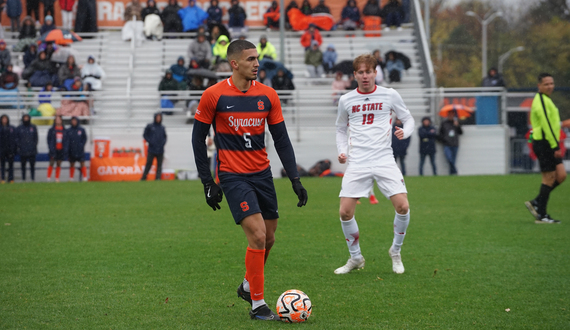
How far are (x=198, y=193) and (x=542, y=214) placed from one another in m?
8.23

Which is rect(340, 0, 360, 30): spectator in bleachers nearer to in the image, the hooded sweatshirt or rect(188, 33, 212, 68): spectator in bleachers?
rect(188, 33, 212, 68): spectator in bleachers

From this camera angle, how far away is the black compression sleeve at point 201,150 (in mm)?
5188

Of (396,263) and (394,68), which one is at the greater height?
(394,68)

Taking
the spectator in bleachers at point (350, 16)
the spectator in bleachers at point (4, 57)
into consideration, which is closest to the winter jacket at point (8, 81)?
the spectator in bleachers at point (4, 57)

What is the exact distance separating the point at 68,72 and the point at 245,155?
20359mm

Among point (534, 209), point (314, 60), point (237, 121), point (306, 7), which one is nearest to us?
point (237, 121)

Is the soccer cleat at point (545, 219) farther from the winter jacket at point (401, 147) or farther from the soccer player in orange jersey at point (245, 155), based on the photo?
the winter jacket at point (401, 147)

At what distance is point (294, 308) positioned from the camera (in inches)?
195

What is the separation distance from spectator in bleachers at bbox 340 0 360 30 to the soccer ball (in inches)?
1008

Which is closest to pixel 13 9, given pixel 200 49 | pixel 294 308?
pixel 200 49

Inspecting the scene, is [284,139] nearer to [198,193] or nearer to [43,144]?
[198,193]

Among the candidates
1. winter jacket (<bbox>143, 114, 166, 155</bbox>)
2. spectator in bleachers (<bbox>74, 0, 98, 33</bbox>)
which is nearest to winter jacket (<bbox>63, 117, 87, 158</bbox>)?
winter jacket (<bbox>143, 114, 166, 155</bbox>)

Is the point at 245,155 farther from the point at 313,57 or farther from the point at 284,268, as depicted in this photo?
the point at 313,57

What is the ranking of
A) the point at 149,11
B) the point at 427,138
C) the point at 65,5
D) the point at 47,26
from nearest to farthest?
the point at 427,138 < the point at 47,26 < the point at 149,11 < the point at 65,5
